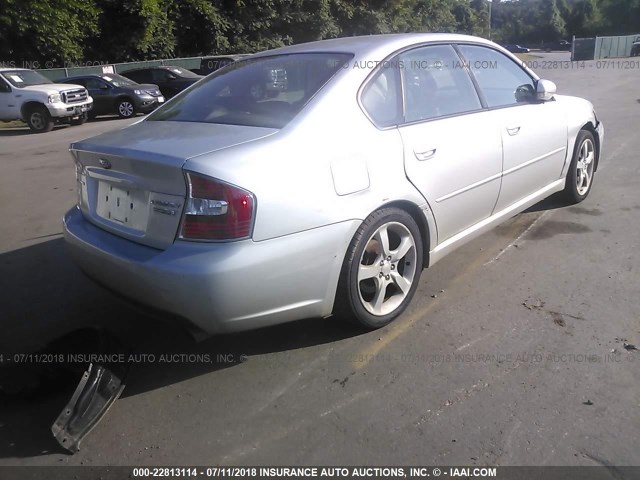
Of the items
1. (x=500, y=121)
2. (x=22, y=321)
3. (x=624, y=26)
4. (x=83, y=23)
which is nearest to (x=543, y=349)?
(x=500, y=121)

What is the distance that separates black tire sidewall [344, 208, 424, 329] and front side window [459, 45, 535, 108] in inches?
50.5

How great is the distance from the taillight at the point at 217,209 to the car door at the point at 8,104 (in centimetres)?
1479

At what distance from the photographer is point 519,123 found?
13.8 ft

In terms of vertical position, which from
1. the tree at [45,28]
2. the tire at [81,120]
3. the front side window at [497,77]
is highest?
the tree at [45,28]

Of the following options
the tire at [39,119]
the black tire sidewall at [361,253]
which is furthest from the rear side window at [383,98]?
the tire at [39,119]

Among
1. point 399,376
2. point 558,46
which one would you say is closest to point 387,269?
point 399,376

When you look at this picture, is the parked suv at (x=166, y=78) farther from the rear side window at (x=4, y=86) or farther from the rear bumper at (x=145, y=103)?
the rear side window at (x=4, y=86)

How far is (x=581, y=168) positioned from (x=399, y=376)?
11.1ft

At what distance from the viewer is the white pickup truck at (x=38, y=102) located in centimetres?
1488

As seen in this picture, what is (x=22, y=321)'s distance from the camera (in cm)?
365

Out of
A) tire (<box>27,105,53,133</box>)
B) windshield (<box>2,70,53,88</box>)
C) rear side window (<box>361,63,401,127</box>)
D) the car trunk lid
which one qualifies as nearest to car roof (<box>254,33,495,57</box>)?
rear side window (<box>361,63,401,127</box>)

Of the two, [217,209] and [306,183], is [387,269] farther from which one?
[217,209]

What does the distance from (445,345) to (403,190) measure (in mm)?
889

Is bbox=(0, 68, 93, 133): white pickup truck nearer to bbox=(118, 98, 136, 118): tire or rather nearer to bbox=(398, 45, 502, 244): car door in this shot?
bbox=(118, 98, 136, 118): tire
